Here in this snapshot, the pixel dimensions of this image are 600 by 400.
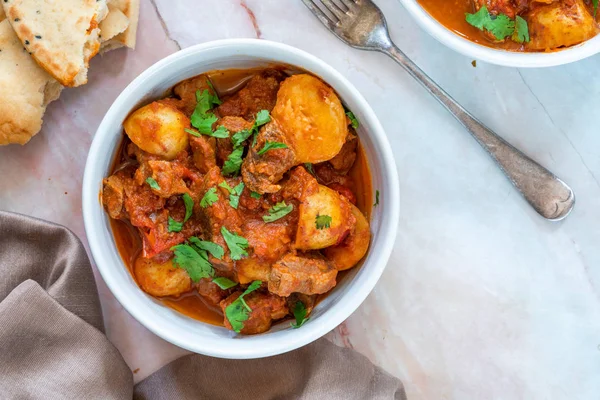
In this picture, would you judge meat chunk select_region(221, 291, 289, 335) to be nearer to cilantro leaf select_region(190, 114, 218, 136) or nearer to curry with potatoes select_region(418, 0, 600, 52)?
cilantro leaf select_region(190, 114, 218, 136)

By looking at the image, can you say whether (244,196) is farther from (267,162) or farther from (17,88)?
(17,88)

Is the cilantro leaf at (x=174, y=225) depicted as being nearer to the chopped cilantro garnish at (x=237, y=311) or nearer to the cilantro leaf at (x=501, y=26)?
the chopped cilantro garnish at (x=237, y=311)

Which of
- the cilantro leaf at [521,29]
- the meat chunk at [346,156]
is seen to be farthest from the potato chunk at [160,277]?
the cilantro leaf at [521,29]

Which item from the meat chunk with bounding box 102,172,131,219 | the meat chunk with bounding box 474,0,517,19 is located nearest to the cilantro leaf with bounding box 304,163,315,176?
the meat chunk with bounding box 102,172,131,219

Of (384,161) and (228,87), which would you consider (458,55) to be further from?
(228,87)

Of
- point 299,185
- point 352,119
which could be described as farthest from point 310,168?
point 352,119

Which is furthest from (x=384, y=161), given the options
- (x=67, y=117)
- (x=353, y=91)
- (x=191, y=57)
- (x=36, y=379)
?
(x=36, y=379)

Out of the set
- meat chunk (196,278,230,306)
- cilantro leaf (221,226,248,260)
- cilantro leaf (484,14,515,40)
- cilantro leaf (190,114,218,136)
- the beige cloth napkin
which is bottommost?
the beige cloth napkin
